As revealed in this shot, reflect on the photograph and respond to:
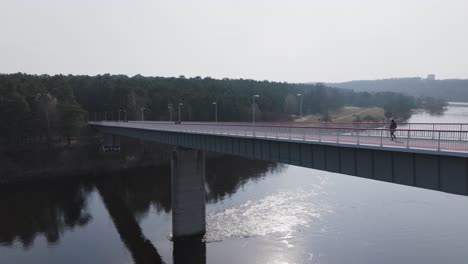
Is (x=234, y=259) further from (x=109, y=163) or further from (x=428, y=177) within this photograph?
(x=109, y=163)

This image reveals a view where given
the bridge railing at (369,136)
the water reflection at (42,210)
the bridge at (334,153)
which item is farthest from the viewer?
the water reflection at (42,210)

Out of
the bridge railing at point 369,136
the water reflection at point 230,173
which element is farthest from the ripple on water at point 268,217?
the bridge railing at point 369,136

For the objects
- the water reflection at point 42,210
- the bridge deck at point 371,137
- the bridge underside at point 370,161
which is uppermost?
the bridge deck at point 371,137

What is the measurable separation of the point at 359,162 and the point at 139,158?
243 feet

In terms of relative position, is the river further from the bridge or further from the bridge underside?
the bridge underside

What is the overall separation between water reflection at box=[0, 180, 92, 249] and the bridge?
15311 mm

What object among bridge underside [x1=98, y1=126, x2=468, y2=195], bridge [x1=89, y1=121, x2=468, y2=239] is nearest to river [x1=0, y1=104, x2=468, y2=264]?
bridge [x1=89, y1=121, x2=468, y2=239]

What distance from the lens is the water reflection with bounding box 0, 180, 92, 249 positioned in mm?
44000

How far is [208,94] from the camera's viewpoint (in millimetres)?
129750

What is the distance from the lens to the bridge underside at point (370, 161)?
18.7m

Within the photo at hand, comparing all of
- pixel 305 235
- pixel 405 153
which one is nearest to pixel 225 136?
pixel 305 235

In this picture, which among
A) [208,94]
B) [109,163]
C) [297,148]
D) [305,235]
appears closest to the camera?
[297,148]

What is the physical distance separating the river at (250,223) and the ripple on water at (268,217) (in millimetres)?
116

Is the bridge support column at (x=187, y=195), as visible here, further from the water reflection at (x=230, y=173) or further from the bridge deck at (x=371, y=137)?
the water reflection at (x=230, y=173)
